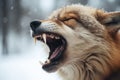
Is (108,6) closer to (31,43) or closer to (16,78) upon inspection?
(31,43)

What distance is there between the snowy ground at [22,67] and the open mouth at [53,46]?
0.48 feet

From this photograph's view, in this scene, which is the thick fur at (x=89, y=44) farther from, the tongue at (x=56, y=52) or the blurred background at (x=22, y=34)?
the blurred background at (x=22, y=34)

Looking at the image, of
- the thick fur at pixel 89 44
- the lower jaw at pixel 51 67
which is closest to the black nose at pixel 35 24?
the thick fur at pixel 89 44

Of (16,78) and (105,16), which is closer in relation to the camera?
(105,16)

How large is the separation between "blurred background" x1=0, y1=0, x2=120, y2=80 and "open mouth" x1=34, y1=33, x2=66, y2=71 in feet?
0.43

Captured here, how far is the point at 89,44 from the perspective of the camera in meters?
0.95

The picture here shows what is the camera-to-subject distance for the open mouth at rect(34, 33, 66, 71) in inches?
37.4

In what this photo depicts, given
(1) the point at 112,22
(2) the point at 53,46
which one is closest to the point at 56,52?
(2) the point at 53,46

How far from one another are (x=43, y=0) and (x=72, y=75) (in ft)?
1.25

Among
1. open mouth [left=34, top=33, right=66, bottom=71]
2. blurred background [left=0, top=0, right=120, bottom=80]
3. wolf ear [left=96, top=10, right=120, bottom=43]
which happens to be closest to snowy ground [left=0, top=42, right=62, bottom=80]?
blurred background [left=0, top=0, right=120, bottom=80]

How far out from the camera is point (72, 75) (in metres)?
0.98

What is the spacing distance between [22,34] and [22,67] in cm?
14

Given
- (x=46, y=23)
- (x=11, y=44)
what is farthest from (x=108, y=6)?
(x=11, y=44)

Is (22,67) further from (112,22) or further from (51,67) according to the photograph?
(112,22)
